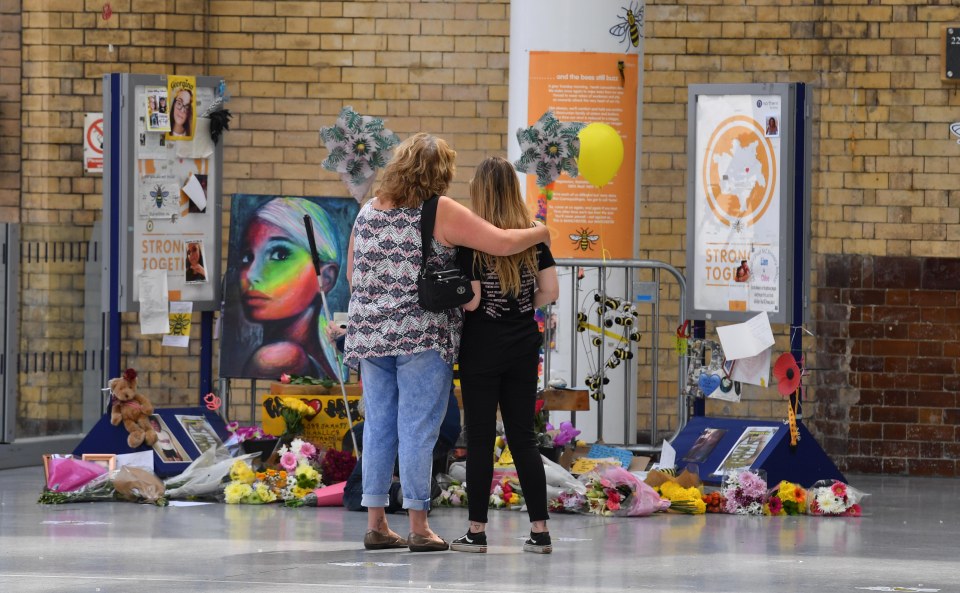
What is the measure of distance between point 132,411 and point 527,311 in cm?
323

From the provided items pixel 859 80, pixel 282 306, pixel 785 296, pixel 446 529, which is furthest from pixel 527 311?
pixel 859 80

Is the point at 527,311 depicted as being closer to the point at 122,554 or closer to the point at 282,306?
the point at 122,554

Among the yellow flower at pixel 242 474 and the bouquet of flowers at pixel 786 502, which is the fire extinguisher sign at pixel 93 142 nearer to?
the yellow flower at pixel 242 474

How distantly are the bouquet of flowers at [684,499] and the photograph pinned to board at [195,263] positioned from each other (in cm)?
310

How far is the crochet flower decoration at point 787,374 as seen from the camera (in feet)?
29.6

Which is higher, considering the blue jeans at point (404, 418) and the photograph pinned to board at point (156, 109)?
the photograph pinned to board at point (156, 109)

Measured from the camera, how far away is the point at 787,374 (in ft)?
29.7

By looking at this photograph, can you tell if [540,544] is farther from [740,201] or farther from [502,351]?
[740,201]

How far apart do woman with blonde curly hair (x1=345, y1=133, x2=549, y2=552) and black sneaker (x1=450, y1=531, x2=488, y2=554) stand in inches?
4.1

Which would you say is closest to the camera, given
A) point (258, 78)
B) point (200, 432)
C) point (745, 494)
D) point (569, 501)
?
point (569, 501)

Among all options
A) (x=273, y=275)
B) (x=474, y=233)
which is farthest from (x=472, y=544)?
(x=273, y=275)

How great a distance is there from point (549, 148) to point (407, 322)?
234 centimetres

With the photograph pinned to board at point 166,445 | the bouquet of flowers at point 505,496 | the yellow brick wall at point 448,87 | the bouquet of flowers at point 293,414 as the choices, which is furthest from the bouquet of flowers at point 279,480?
the yellow brick wall at point 448,87

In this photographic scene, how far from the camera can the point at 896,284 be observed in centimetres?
1130
